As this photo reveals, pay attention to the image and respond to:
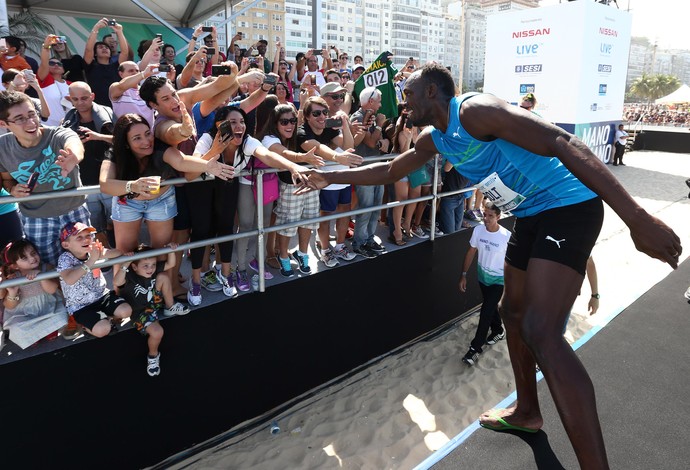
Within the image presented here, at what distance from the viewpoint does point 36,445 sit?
2.63 meters

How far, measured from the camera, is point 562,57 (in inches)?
518

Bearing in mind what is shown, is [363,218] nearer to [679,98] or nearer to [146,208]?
[146,208]

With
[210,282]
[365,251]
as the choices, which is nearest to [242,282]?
[210,282]

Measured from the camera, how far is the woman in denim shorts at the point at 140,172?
2.87m

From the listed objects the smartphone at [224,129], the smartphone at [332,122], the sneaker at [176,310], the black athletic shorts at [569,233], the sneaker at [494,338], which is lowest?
the sneaker at [494,338]

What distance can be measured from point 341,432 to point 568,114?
12.5 m

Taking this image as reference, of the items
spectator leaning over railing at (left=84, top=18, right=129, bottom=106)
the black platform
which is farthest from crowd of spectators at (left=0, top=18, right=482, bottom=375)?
the black platform

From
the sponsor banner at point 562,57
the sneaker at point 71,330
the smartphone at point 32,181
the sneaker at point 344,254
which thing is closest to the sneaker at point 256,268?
the sneaker at point 344,254

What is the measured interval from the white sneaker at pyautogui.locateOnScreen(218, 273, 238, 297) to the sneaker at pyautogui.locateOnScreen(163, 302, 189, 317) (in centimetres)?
33

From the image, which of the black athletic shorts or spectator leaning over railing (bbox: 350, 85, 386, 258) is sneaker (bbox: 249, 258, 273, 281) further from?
the black athletic shorts

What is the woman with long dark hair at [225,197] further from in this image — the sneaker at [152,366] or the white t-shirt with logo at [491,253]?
the white t-shirt with logo at [491,253]

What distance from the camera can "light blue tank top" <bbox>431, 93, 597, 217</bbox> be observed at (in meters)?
2.04

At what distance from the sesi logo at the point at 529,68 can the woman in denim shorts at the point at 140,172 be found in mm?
12892

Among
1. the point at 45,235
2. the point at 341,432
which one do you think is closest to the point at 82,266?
the point at 45,235
